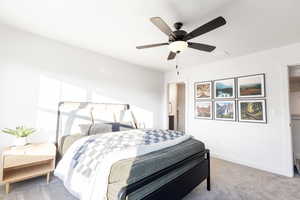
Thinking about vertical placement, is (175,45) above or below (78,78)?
above

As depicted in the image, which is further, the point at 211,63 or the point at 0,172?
the point at 211,63

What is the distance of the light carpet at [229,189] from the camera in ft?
7.00

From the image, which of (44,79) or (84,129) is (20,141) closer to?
(84,129)

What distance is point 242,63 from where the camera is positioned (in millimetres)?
3619

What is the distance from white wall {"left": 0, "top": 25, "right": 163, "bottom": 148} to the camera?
8.19 ft

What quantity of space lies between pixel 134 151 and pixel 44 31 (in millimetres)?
2702

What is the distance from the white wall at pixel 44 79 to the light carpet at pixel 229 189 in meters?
0.83

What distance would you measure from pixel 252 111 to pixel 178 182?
274 cm

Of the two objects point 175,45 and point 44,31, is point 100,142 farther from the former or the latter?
point 44,31

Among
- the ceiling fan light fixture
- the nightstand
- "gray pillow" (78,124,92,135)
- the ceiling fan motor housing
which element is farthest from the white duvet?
the ceiling fan motor housing

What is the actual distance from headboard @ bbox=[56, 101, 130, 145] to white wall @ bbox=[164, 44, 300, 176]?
8.83 feet

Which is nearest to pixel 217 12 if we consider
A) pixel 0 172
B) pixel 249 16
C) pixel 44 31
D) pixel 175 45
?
pixel 249 16

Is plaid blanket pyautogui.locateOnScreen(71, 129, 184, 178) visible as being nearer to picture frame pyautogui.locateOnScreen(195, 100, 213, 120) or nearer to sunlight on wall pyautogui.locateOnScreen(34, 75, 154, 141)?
sunlight on wall pyautogui.locateOnScreen(34, 75, 154, 141)

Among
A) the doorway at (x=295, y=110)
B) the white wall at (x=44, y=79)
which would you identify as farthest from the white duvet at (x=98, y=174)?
the doorway at (x=295, y=110)
